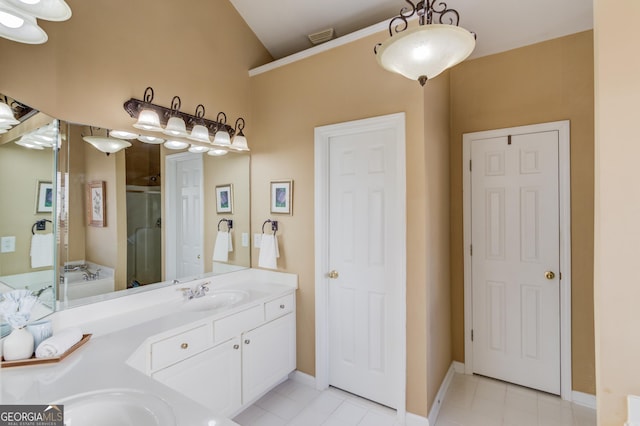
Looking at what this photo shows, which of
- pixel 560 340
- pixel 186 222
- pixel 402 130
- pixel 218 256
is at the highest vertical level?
pixel 402 130

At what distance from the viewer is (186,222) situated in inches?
94.1

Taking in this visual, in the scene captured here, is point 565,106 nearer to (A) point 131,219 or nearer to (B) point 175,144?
(B) point 175,144

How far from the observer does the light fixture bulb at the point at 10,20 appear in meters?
1.10

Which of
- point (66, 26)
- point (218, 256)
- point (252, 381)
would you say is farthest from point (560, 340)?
point (66, 26)

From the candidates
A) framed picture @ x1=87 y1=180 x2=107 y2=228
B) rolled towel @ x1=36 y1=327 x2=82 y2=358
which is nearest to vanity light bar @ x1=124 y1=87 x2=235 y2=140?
framed picture @ x1=87 y1=180 x2=107 y2=228

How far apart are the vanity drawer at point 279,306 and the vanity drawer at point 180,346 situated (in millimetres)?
520

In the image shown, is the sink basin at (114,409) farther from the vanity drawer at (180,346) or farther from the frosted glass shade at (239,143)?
the frosted glass shade at (239,143)

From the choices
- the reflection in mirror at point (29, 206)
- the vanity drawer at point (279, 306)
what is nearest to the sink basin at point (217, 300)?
the vanity drawer at point (279, 306)

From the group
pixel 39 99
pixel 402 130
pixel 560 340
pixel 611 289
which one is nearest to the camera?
pixel 611 289

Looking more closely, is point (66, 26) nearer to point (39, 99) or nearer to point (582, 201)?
point (39, 99)

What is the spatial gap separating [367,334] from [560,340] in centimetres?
152

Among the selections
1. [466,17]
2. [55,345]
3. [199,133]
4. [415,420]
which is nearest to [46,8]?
[199,133]

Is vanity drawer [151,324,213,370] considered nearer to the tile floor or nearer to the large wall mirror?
the large wall mirror

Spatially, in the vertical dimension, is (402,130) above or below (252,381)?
above
